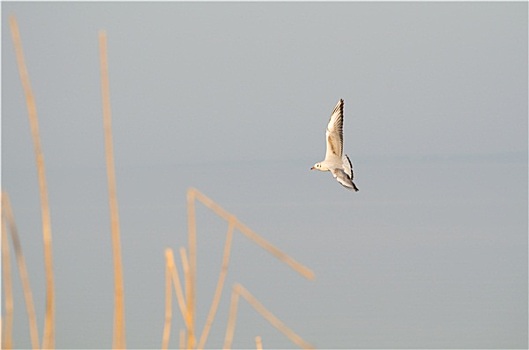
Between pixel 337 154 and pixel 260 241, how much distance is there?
4507 millimetres

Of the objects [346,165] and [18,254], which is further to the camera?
[346,165]

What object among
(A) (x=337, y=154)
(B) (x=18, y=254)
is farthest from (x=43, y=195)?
(A) (x=337, y=154)

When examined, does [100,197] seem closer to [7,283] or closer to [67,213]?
[67,213]

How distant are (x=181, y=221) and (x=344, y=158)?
674 cm

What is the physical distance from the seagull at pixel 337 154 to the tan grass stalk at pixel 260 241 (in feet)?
13.9

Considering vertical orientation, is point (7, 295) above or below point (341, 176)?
below

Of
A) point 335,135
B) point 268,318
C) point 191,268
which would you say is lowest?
point 268,318

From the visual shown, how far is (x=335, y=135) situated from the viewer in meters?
5.78

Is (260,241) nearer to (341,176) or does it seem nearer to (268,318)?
(268,318)

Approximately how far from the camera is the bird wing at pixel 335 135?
5738mm

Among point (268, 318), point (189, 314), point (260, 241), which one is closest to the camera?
point (260, 241)

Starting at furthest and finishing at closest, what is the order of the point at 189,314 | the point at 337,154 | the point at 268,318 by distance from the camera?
the point at 337,154, the point at 189,314, the point at 268,318

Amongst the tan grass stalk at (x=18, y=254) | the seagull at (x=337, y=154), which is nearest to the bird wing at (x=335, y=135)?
the seagull at (x=337, y=154)

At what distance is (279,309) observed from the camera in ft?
24.0
